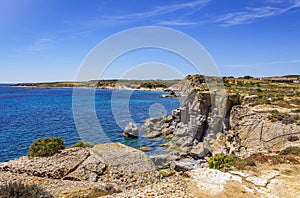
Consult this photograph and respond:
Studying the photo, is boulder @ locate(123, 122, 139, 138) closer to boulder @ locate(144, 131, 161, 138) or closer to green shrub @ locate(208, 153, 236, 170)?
boulder @ locate(144, 131, 161, 138)

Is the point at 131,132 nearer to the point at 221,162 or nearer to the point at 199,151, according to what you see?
the point at 199,151

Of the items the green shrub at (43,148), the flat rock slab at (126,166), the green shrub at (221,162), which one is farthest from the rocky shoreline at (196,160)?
the green shrub at (43,148)

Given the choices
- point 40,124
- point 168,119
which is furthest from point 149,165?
point 40,124

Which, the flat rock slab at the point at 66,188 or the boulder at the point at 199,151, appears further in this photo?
the boulder at the point at 199,151

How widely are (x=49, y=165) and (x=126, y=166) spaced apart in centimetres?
553

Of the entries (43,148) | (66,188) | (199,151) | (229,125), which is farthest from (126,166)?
(229,125)

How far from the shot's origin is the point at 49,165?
1612 centimetres

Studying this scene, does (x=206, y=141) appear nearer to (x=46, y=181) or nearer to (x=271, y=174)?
(x=271, y=174)

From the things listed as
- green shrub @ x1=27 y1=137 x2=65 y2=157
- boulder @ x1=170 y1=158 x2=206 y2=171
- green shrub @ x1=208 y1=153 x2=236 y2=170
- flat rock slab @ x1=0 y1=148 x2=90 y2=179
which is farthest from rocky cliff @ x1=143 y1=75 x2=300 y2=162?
green shrub @ x1=27 y1=137 x2=65 y2=157

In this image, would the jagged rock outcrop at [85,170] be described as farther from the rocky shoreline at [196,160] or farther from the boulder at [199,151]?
the boulder at [199,151]

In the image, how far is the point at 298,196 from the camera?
7980 millimetres

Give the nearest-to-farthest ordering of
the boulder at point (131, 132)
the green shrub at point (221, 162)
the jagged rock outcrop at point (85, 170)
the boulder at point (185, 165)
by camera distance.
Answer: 1. the green shrub at point (221, 162)
2. the jagged rock outcrop at point (85, 170)
3. the boulder at point (185, 165)
4. the boulder at point (131, 132)

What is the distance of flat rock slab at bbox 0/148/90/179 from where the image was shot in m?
15.2

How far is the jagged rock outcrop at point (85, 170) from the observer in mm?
14134
